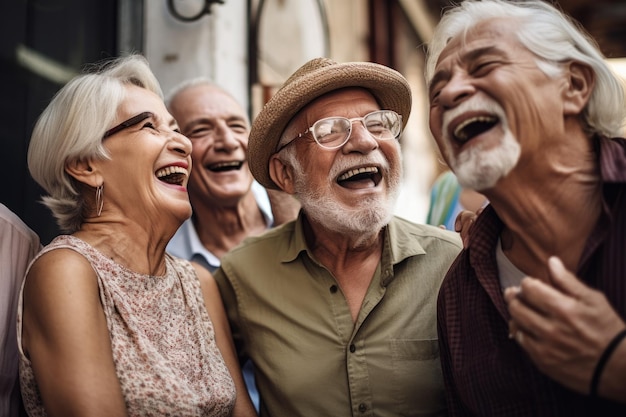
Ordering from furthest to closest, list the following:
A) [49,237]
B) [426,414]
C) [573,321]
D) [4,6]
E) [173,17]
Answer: [173,17]
[49,237]
[4,6]
[426,414]
[573,321]

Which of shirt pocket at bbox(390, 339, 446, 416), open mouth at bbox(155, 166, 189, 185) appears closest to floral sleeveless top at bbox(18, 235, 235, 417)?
open mouth at bbox(155, 166, 189, 185)

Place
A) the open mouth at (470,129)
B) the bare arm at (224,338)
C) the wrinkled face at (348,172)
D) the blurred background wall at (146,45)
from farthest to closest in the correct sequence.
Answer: the blurred background wall at (146,45)
the wrinkled face at (348,172)
the bare arm at (224,338)
the open mouth at (470,129)

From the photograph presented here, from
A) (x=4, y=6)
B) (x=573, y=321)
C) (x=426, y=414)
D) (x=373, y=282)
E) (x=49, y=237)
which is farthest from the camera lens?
(x=49, y=237)

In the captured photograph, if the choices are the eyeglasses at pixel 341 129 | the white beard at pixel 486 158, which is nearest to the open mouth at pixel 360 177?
the eyeglasses at pixel 341 129

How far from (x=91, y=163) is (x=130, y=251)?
37cm

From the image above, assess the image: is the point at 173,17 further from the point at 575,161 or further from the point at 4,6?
the point at 575,161

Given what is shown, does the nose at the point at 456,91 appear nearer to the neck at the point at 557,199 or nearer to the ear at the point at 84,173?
the neck at the point at 557,199

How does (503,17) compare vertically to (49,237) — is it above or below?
above

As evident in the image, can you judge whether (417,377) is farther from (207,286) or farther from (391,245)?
(207,286)

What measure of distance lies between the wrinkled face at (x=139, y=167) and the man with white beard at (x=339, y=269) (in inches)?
17.7

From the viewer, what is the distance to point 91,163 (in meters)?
2.40

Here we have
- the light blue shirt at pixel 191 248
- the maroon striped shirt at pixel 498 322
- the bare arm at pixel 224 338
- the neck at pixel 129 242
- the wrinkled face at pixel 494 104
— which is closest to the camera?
the maroon striped shirt at pixel 498 322

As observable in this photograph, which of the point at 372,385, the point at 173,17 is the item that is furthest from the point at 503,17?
the point at 173,17

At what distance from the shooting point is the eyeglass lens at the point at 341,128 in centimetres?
263
